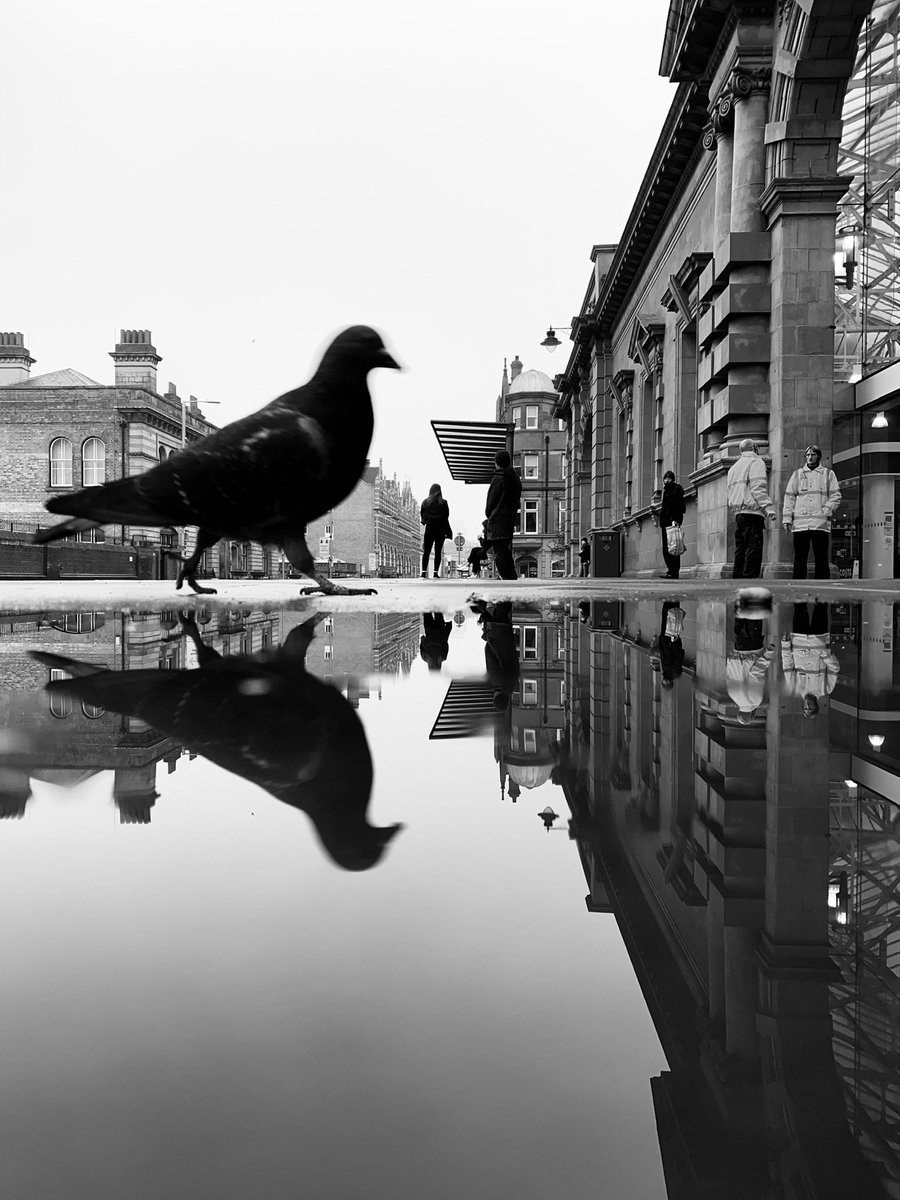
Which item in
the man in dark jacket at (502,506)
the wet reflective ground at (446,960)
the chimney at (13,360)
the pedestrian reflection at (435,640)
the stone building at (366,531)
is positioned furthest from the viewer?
the stone building at (366,531)

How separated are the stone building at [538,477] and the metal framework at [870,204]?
35614 millimetres

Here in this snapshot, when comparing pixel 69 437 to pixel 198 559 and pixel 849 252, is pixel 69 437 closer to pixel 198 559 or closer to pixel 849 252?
pixel 849 252

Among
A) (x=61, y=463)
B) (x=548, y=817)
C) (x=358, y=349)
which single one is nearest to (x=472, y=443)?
(x=358, y=349)

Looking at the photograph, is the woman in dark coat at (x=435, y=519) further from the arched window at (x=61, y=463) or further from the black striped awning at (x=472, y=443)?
the arched window at (x=61, y=463)

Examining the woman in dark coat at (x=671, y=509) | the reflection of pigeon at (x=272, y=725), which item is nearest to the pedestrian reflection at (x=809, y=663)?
the reflection of pigeon at (x=272, y=725)

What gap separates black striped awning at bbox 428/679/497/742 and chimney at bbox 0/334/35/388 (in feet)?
165

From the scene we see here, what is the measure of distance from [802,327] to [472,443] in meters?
17.7

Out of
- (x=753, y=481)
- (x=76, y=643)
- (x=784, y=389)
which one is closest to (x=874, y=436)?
(x=784, y=389)

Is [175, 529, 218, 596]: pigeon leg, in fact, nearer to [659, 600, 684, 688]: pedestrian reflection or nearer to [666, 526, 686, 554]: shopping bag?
[659, 600, 684, 688]: pedestrian reflection

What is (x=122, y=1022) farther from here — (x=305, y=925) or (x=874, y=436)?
(x=874, y=436)

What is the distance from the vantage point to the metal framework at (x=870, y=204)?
18.2 metres

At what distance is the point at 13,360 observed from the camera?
149ft

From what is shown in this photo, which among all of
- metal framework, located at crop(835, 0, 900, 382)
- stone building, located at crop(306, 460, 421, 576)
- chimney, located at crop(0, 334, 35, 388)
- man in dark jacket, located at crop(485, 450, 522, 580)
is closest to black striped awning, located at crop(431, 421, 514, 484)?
Result: metal framework, located at crop(835, 0, 900, 382)

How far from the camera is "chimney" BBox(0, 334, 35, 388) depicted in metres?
45.5
